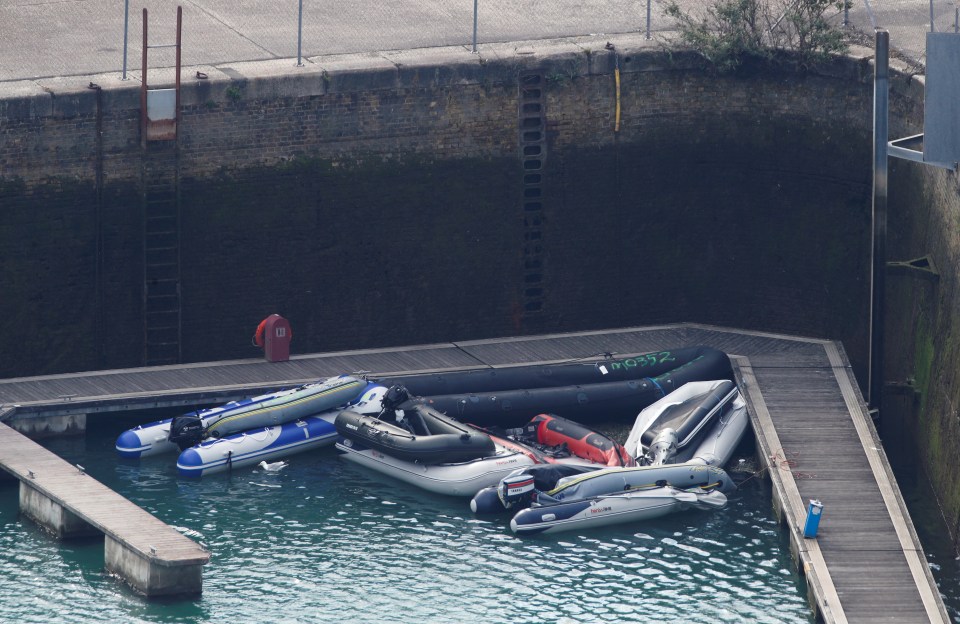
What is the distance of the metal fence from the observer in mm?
35344

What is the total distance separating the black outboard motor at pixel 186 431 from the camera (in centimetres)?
3120

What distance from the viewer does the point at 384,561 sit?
28141 millimetres

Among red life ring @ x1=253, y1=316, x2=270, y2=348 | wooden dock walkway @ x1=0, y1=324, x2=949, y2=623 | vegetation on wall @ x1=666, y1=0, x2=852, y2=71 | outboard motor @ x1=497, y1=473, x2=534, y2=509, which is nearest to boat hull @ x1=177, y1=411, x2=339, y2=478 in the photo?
wooden dock walkway @ x1=0, y1=324, x2=949, y2=623

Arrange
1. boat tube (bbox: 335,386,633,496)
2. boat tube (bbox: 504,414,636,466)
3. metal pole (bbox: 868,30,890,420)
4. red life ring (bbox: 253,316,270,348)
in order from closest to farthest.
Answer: boat tube (bbox: 335,386,633,496) → boat tube (bbox: 504,414,636,466) → metal pole (bbox: 868,30,890,420) → red life ring (bbox: 253,316,270,348)

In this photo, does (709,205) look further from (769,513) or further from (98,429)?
(98,429)

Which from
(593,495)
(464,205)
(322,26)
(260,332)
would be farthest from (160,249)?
(593,495)

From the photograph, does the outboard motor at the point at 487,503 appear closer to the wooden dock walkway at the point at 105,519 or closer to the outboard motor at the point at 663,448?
the outboard motor at the point at 663,448

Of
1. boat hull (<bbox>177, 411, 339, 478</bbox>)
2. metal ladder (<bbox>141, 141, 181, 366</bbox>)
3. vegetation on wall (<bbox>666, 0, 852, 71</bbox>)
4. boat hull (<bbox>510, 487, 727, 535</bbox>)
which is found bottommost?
boat hull (<bbox>510, 487, 727, 535</bbox>)

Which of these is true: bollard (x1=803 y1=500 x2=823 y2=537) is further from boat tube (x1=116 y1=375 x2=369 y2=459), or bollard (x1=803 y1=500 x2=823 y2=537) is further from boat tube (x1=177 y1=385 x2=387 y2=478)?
boat tube (x1=116 y1=375 x2=369 y2=459)

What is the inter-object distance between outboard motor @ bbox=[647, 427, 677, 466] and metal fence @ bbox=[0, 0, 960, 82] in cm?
803

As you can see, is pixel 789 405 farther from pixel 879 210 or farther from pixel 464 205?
pixel 464 205

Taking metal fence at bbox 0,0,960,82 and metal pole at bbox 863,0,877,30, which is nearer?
metal fence at bbox 0,0,960,82

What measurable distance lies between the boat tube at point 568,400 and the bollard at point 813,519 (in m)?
5.45

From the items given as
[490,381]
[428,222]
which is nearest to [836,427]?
[490,381]
